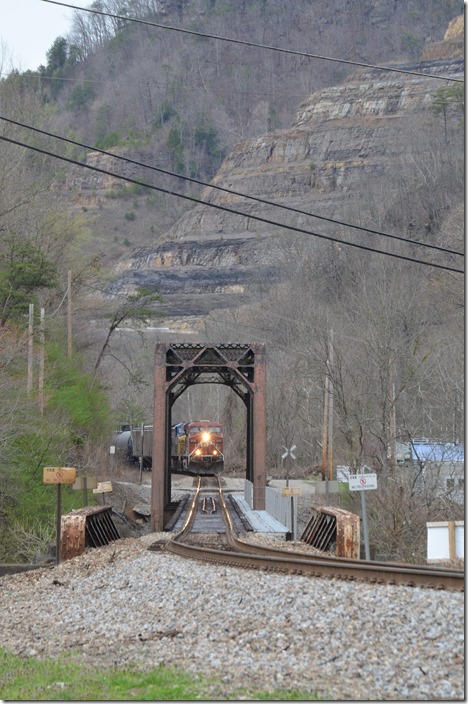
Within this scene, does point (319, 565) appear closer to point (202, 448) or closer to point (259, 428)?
point (259, 428)

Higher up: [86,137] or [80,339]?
[86,137]

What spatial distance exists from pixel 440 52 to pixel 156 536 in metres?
145

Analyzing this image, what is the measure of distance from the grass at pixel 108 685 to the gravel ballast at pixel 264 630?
0.19m


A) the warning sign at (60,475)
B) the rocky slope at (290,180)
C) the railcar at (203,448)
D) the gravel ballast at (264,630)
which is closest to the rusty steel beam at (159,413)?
the warning sign at (60,475)

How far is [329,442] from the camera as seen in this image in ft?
109

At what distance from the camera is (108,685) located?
7.59m

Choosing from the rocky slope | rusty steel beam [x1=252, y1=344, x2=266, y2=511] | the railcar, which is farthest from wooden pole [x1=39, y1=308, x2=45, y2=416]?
the rocky slope

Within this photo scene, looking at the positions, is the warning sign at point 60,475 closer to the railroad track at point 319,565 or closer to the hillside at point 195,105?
the railroad track at point 319,565

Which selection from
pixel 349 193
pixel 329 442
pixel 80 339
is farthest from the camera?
pixel 349 193

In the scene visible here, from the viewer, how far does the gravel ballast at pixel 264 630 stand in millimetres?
7309

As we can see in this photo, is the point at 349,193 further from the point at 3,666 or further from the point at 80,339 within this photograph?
the point at 3,666

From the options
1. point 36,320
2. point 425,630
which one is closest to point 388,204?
→ point 36,320

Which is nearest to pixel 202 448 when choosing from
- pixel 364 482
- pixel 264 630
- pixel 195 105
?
pixel 364 482

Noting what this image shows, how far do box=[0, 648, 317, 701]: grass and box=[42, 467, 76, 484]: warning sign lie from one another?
8979mm
